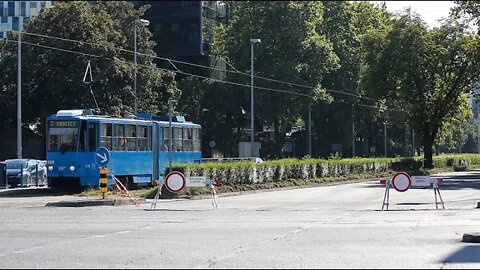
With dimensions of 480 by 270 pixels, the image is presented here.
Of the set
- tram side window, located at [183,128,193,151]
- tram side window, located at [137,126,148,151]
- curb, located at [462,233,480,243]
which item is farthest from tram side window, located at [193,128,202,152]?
curb, located at [462,233,480,243]

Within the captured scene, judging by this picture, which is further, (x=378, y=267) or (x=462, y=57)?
(x=462, y=57)

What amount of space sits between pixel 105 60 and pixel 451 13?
1013 inches

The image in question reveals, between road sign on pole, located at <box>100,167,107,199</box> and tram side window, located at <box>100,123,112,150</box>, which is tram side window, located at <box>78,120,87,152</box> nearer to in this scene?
tram side window, located at <box>100,123,112,150</box>

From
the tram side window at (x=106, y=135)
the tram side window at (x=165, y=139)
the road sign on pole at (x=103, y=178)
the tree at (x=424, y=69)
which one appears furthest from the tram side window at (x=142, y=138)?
the tree at (x=424, y=69)

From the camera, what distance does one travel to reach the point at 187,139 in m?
42.5

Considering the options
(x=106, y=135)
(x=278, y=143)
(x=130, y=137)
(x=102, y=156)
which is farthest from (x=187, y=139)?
(x=278, y=143)

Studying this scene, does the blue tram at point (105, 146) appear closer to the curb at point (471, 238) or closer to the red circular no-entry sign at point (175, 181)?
the red circular no-entry sign at point (175, 181)

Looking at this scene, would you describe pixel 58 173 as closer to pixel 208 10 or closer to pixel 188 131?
pixel 188 131

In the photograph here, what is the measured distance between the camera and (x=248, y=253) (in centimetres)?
1386

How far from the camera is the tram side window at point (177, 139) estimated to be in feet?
135

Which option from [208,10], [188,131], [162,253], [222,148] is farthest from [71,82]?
[162,253]

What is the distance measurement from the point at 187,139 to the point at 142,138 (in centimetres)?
476

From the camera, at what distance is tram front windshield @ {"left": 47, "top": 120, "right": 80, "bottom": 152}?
3428 cm

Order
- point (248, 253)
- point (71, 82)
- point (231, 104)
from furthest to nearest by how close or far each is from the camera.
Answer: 1. point (231, 104)
2. point (71, 82)
3. point (248, 253)
